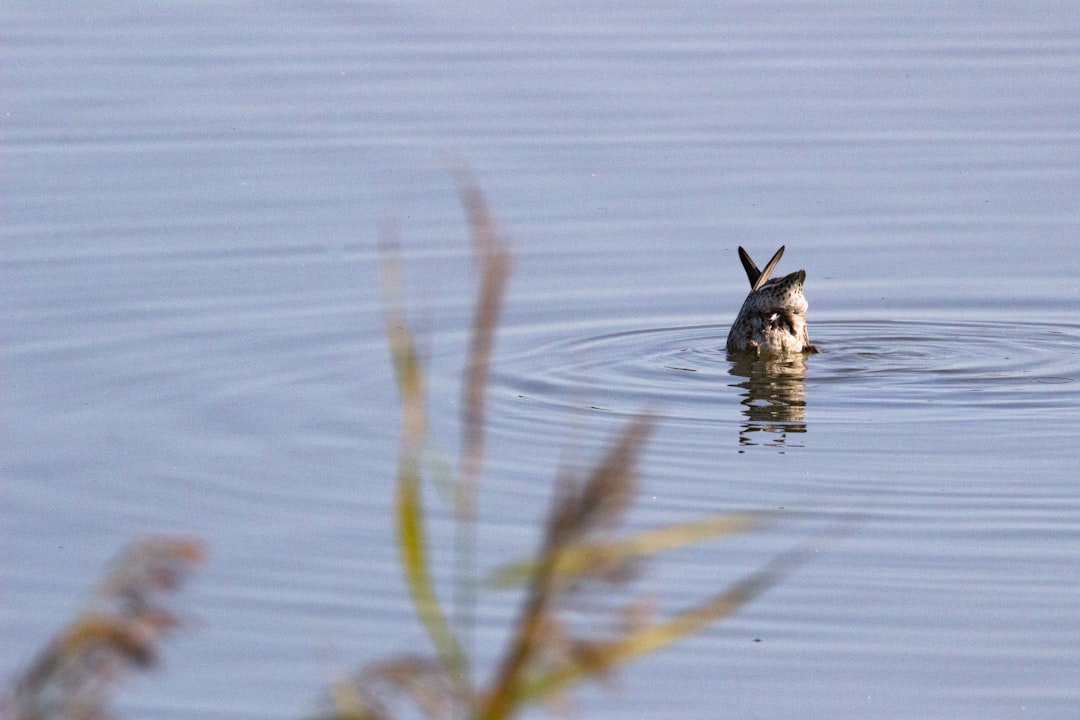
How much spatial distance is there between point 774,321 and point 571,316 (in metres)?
1.31

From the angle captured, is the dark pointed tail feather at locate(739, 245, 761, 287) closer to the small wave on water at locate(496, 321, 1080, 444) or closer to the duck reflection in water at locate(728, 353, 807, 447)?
the small wave on water at locate(496, 321, 1080, 444)

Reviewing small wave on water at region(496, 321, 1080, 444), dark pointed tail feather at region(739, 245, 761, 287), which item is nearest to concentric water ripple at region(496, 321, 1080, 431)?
small wave on water at region(496, 321, 1080, 444)

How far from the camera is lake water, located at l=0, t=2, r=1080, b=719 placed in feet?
19.9

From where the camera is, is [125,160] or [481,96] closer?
[125,160]

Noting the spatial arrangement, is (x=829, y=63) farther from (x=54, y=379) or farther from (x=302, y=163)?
(x=54, y=379)

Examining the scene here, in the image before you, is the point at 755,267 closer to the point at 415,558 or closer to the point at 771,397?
the point at 771,397

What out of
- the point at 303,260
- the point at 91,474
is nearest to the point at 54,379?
the point at 91,474

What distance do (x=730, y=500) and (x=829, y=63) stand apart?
9793mm

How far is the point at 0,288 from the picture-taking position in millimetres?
11008

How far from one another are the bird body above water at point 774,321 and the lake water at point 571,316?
146 mm

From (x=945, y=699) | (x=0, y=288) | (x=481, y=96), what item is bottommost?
(x=945, y=699)

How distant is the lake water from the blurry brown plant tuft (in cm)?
50

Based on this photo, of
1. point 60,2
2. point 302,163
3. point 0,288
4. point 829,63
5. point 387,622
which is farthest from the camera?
point 60,2

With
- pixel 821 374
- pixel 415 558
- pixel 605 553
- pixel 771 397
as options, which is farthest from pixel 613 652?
pixel 821 374
